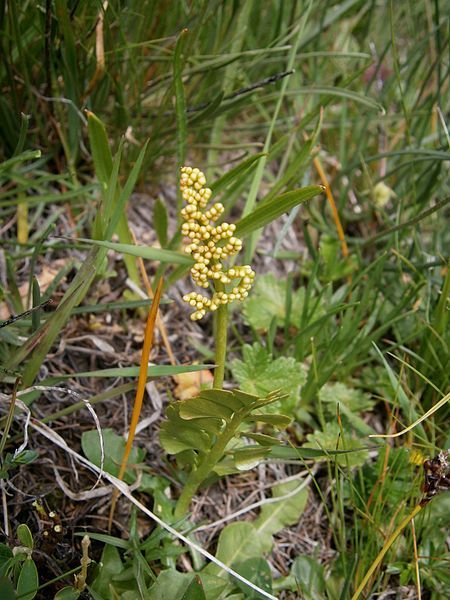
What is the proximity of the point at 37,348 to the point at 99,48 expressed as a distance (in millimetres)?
812

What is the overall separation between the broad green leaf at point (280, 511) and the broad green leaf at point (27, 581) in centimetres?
54

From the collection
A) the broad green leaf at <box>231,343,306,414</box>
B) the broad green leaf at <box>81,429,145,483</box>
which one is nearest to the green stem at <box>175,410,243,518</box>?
the broad green leaf at <box>81,429,145,483</box>

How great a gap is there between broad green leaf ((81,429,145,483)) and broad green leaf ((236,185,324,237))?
54 cm

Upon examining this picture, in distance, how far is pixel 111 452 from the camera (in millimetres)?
1416

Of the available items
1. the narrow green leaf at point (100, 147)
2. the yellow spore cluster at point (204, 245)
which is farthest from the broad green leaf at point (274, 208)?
the narrow green leaf at point (100, 147)

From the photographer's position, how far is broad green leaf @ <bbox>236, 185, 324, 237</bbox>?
123 centimetres

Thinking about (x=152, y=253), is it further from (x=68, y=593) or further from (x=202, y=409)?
(x=68, y=593)

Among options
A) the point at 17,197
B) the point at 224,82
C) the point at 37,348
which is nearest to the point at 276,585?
the point at 37,348

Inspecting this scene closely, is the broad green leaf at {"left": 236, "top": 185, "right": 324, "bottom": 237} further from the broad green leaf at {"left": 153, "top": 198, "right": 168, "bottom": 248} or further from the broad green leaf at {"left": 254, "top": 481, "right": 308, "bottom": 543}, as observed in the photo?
the broad green leaf at {"left": 254, "top": 481, "right": 308, "bottom": 543}

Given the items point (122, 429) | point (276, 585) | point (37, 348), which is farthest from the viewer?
point (122, 429)

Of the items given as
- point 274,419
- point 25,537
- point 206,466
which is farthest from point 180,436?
point 25,537

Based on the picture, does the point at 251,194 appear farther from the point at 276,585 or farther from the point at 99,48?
the point at 276,585

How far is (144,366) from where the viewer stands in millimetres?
1224

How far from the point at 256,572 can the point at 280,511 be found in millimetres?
174
